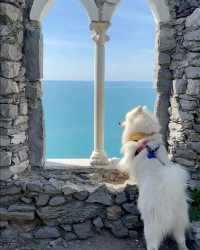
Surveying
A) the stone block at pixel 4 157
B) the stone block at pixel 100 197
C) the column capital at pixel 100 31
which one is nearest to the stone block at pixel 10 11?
the column capital at pixel 100 31

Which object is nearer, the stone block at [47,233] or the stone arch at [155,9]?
the stone block at [47,233]

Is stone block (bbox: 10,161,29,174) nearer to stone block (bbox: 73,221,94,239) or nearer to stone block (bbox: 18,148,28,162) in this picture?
stone block (bbox: 18,148,28,162)

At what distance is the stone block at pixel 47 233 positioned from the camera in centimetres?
475

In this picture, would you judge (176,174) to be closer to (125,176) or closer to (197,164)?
(197,164)

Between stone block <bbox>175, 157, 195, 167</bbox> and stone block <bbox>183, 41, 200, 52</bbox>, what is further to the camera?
stone block <bbox>175, 157, 195, 167</bbox>

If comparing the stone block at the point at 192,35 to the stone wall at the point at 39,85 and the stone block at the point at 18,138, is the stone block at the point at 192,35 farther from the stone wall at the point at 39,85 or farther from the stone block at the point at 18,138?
the stone block at the point at 18,138

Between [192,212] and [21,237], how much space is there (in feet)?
6.56

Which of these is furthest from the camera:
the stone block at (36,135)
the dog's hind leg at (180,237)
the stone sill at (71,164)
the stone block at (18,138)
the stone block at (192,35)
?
the stone sill at (71,164)

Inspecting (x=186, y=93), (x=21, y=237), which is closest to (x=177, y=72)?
(x=186, y=93)

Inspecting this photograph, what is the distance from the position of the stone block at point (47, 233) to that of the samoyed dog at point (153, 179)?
1.11 m

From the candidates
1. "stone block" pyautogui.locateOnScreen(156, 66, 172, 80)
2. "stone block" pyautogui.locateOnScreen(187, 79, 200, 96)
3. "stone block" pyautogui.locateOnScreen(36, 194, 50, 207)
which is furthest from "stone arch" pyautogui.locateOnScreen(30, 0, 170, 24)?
"stone block" pyautogui.locateOnScreen(36, 194, 50, 207)

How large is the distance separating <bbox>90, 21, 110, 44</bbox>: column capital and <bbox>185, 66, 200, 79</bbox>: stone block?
3.66 feet

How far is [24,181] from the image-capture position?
484 cm

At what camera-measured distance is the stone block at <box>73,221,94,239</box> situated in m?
4.77
